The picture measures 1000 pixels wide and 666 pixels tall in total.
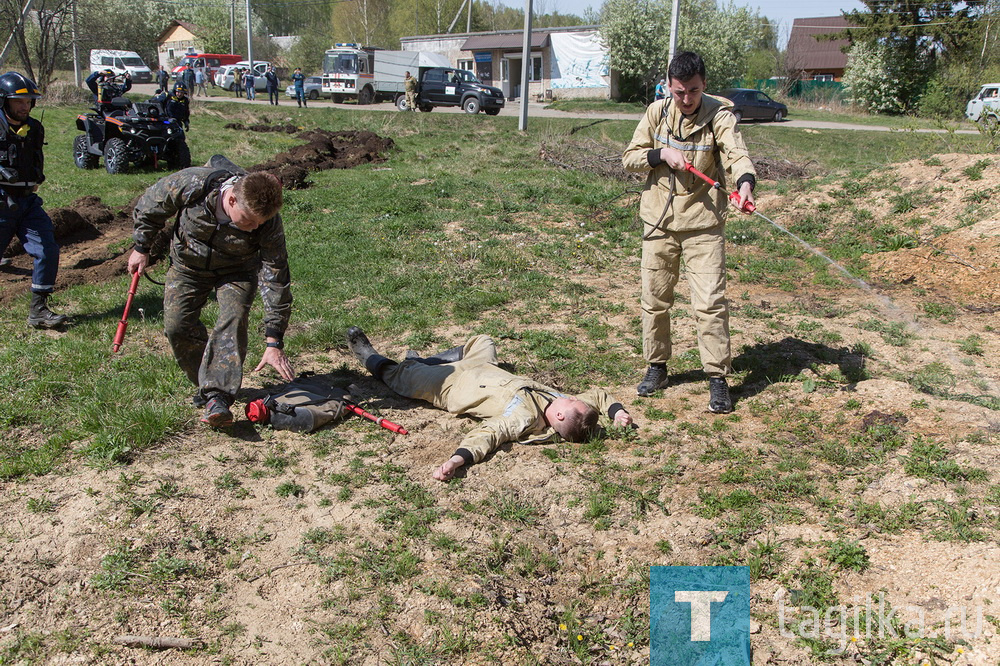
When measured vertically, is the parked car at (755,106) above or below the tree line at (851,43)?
below

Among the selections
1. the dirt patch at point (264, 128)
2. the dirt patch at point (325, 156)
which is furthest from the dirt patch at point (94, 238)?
the dirt patch at point (264, 128)

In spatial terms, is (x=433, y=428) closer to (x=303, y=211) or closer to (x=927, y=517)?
(x=927, y=517)

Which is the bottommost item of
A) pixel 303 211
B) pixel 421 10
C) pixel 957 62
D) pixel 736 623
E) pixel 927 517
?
pixel 736 623

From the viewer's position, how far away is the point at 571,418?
4.66 m

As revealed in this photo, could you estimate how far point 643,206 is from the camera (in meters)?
5.41

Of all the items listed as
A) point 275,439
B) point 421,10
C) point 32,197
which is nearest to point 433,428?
point 275,439

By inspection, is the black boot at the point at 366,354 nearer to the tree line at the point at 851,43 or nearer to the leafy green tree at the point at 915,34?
the tree line at the point at 851,43

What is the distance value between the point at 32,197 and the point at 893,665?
7.00 metres

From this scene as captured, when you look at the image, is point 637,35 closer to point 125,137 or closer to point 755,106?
point 755,106

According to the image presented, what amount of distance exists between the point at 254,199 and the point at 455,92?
82.6 feet

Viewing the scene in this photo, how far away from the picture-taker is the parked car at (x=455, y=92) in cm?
2788

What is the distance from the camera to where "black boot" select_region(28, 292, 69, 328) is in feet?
20.6

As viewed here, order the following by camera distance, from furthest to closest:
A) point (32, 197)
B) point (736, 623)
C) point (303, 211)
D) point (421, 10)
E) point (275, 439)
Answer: point (421, 10), point (303, 211), point (32, 197), point (275, 439), point (736, 623)

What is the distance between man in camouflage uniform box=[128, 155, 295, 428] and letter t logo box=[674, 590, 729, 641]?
2423 mm
